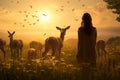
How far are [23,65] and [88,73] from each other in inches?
101

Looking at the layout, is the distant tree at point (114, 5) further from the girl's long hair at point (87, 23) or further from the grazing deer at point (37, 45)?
the girl's long hair at point (87, 23)

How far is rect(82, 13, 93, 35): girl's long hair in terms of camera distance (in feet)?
48.2

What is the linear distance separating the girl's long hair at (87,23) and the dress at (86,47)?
0.57 ft

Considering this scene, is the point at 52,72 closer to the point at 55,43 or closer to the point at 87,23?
the point at 87,23

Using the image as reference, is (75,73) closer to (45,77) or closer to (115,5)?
(45,77)

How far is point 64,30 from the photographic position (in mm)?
27172

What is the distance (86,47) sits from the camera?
609 inches

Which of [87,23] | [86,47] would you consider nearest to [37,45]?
[86,47]

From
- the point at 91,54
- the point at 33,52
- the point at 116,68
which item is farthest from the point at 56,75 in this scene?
the point at 33,52

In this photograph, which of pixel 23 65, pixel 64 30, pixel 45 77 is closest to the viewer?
pixel 45 77

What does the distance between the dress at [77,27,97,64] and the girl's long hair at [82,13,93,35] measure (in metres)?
0.17


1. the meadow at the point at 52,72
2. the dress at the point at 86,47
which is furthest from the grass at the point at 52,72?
the dress at the point at 86,47

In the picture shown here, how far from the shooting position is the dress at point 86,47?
15.2 metres

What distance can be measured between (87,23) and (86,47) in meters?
1.16
